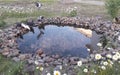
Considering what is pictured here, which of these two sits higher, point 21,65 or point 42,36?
point 21,65

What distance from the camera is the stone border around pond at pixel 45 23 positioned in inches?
315

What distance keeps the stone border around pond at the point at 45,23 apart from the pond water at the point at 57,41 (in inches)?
13.3

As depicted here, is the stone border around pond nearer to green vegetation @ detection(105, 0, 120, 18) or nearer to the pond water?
the pond water

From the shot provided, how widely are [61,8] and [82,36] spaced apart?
5.24 meters

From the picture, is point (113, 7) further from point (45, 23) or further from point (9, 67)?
point (9, 67)

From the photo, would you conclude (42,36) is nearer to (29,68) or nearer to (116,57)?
(29,68)

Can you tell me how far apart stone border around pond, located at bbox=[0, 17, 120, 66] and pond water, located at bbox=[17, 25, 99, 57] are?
34cm

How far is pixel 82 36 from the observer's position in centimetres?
1107

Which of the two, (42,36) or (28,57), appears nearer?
(28,57)

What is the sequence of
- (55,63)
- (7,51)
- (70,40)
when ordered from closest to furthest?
(55,63), (7,51), (70,40)

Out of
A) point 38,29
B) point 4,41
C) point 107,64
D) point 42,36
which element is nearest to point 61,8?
point 38,29

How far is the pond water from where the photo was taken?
9.44 metres

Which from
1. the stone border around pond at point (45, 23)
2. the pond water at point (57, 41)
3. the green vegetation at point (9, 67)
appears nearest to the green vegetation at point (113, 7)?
the stone border around pond at point (45, 23)

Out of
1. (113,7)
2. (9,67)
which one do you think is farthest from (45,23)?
(9,67)
